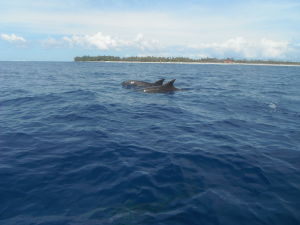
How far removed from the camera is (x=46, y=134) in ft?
33.0

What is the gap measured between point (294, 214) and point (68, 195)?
18.3ft

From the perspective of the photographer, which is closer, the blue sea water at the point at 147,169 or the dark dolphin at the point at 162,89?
the blue sea water at the point at 147,169

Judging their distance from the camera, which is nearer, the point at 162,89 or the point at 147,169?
the point at 147,169

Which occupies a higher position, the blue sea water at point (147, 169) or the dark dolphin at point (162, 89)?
the blue sea water at point (147, 169)

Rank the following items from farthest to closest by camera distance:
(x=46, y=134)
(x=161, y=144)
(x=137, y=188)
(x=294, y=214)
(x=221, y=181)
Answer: (x=46, y=134), (x=161, y=144), (x=221, y=181), (x=137, y=188), (x=294, y=214)

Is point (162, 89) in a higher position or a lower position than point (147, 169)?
lower

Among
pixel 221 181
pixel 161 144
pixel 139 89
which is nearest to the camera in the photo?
pixel 221 181

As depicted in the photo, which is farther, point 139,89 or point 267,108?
point 139,89

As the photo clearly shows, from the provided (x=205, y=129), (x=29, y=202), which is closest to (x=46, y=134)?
(x=29, y=202)

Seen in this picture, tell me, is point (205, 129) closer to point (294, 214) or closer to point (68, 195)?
point (294, 214)

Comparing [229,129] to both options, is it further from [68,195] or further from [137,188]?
[68,195]

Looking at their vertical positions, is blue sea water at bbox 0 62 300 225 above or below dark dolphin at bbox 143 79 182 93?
above

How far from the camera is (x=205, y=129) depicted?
11406mm

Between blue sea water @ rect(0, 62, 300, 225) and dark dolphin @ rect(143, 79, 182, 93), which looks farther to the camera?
dark dolphin @ rect(143, 79, 182, 93)
